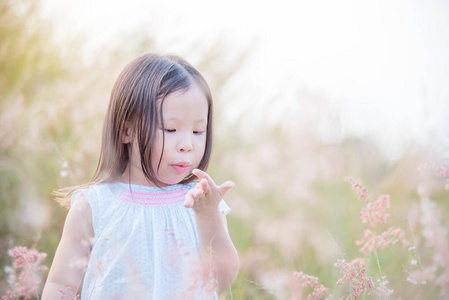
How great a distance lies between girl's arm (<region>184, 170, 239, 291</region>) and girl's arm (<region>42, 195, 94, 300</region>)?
0.98ft

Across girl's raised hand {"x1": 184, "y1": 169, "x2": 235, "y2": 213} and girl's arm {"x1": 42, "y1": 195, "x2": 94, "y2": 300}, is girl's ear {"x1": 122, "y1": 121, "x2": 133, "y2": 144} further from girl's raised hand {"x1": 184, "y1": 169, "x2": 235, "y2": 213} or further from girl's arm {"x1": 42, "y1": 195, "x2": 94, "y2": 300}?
girl's raised hand {"x1": 184, "y1": 169, "x2": 235, "y2": 213}

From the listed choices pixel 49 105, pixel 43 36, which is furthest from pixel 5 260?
pixel 43 36

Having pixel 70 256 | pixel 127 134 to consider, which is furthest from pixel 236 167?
pixel 70 256

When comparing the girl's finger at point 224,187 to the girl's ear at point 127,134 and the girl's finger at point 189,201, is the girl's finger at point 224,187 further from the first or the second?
the girl's ear at point 127,134

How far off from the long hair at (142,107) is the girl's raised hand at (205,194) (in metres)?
0.21

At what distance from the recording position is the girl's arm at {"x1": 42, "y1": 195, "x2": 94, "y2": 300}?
A: 1.41 meters

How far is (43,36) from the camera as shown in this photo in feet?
7.81

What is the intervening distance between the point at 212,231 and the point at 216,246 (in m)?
0.05

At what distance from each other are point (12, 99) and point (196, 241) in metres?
1.22

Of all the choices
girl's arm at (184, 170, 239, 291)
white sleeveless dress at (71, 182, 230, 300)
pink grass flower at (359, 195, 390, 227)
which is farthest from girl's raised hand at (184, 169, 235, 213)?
pink grass flower at (359, 195, 390, 227)

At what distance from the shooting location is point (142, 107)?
56.4 inches

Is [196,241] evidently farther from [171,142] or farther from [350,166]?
[350,166]

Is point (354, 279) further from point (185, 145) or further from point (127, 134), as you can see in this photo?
point (127, 134)

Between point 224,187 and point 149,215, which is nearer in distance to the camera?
point 224,187
